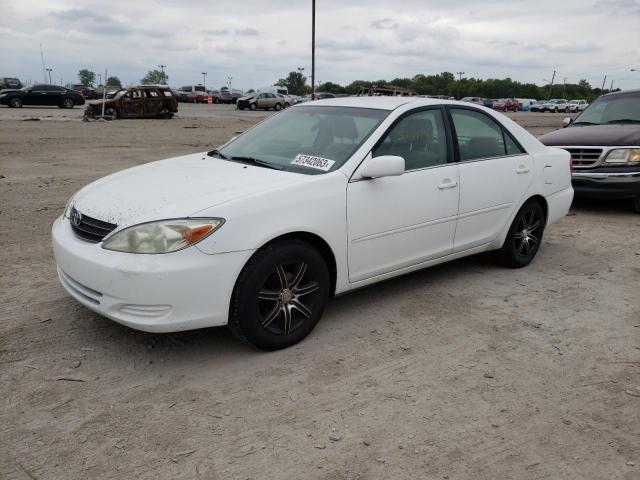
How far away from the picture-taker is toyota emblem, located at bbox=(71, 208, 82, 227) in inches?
139

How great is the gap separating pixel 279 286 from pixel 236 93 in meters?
55.1

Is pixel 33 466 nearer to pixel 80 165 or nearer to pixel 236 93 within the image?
pixel 80 165

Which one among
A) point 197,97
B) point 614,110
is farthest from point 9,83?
point 614,110

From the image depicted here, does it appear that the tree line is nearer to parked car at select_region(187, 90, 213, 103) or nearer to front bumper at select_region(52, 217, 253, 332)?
parked car at select_region(187, 90, 213, 103)

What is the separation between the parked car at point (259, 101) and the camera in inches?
1556

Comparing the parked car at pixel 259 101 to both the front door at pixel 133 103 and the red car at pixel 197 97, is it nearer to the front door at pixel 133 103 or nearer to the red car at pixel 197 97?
the red car at pixel 197 97

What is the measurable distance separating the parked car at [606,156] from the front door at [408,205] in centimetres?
405

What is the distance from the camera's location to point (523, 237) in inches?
207

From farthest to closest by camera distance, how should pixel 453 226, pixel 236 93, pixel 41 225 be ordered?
pixel 236 93, pixel 41 225, pixel 453 226

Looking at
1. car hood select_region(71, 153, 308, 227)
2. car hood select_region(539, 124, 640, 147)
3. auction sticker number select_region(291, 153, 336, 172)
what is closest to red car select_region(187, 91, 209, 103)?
car hood select_region(539, 124, 640, 147)

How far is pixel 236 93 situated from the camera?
5591cm

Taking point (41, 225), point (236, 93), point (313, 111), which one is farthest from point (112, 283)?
point (236, 93)

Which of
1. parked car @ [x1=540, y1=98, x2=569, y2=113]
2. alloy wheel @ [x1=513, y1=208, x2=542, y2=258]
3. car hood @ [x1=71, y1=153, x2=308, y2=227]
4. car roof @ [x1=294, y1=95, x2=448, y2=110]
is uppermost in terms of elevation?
Result: car roof @ [x1=294, y1=95, x2=448, y2=110]

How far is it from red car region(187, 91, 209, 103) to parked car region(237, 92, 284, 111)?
1419 centimetres
